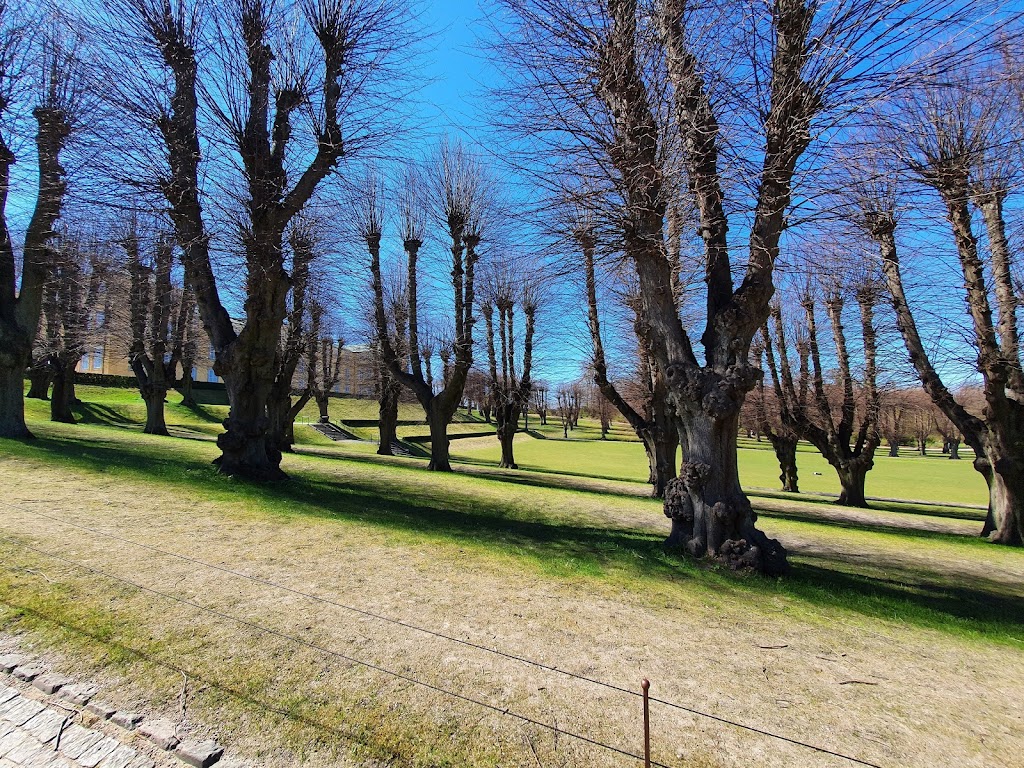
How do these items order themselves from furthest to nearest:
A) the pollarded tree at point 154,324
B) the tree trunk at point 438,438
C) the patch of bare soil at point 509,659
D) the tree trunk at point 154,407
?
the tree trunk at point 154,407, the tree trunk at point 438,438, the pollarded tree at point 154,324, the patch of bare soil at point 509,659

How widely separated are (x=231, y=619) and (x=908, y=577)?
8318 millimetres

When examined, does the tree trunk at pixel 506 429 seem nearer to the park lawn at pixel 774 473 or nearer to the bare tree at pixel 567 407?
the park lawn at pixel 774 473

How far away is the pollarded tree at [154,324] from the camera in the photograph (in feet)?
54.4

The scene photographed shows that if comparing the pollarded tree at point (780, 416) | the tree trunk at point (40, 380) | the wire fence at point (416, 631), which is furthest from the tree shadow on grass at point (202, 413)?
the pollarded tree at point (780, 416)

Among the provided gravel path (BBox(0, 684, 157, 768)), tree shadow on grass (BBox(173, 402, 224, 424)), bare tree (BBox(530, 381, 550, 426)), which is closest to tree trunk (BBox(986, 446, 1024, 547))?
gravel path (BBox(0, 684, 157, 768))

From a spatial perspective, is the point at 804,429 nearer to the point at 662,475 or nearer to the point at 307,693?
the point at 662,475

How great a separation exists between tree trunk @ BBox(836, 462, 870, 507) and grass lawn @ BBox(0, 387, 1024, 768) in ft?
34.9

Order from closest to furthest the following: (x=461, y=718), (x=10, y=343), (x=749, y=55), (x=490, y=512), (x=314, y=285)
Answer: (x=461, y=718), (x=749, y=55), (x=490, y=512), (x=10, y=343), (x=314, y=285)

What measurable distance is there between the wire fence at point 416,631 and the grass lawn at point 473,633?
0.04m

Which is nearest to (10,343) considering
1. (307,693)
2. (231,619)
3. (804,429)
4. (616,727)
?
(231,619)

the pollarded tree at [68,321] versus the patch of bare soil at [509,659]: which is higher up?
the pollarded tree at [68,321]

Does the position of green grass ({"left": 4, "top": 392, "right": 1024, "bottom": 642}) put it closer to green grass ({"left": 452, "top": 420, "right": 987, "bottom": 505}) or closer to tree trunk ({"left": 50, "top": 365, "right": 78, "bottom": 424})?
tree trunk ({"left": 50, "top": 365, "right": 78, "bottom": 424})

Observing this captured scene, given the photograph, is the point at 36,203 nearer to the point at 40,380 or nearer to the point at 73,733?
the point at 73,733

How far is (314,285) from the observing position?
14.2 metres
